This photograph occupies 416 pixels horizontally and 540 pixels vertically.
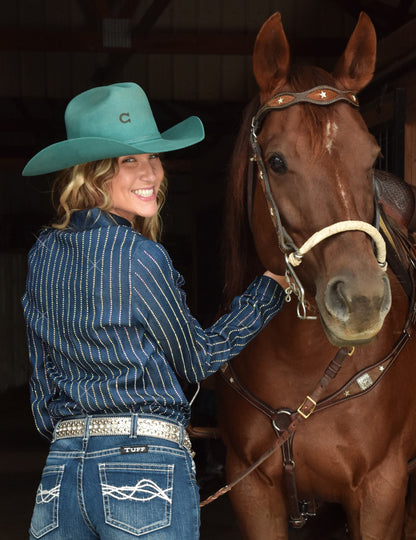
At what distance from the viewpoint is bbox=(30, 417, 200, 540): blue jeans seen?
5.54 feet

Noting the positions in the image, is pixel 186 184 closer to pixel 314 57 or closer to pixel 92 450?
pixel 314 57

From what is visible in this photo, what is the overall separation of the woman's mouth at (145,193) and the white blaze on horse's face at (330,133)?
474 mm

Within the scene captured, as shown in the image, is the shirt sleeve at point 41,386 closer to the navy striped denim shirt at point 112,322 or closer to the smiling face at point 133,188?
the navy striped denim shirt at point 112,322

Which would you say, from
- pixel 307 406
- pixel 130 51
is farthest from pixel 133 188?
pixel 130 51

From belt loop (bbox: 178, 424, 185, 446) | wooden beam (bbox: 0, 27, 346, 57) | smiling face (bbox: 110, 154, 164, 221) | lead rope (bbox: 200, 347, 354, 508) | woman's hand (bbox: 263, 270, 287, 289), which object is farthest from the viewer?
wooden beam (bbox: 0, 27, 346, 57)

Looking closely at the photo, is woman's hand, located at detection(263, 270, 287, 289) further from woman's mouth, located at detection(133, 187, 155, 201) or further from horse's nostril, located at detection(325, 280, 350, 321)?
woman's mouth, located at detection(133, 187, 155, 201)

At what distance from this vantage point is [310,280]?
6.64 feet

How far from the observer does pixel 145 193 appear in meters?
1.96

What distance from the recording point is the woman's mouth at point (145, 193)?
195cm

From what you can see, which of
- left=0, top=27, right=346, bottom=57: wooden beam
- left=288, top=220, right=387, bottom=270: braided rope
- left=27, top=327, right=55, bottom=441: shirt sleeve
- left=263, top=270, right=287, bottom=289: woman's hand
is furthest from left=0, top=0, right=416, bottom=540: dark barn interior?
left=288, top=220, right=387, bottom=270: braided rope

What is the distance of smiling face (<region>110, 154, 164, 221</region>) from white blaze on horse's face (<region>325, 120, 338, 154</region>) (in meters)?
0.46

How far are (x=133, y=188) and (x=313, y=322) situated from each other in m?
0.76

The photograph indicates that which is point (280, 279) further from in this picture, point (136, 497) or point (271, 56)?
point (136, 497)

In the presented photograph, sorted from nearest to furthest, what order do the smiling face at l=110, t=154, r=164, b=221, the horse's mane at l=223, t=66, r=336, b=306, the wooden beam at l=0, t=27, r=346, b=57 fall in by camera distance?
1. the smiling face at l=110, t=154, r=164, b=221
2. the horse's mane at l=223, t=66, r=336, b=306
3. the wooden beam at l=0, t=27, r=346, b=57
